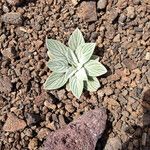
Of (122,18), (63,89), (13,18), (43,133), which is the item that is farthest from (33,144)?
(122,18)

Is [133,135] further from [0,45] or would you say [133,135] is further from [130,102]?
[0,45]

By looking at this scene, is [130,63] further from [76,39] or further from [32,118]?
[32,118]

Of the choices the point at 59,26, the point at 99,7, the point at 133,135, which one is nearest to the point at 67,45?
the point at 59,26

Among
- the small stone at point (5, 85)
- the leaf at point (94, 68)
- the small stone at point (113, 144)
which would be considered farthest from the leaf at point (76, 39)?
A: the small stone at point (113, 144)

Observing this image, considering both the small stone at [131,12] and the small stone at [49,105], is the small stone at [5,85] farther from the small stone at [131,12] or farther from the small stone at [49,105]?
the small stone at [131,12]

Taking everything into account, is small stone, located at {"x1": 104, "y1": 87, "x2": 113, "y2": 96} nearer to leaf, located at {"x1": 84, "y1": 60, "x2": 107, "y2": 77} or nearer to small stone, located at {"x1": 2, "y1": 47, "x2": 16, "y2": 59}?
leaf, located at {"x1": 84, "y1": 60, "x2": 107, "y2": 77}

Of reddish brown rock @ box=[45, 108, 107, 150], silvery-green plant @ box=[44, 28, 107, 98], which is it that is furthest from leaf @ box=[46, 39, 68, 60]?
reddish brown rock @ box=[45, 108, 107, 150]
